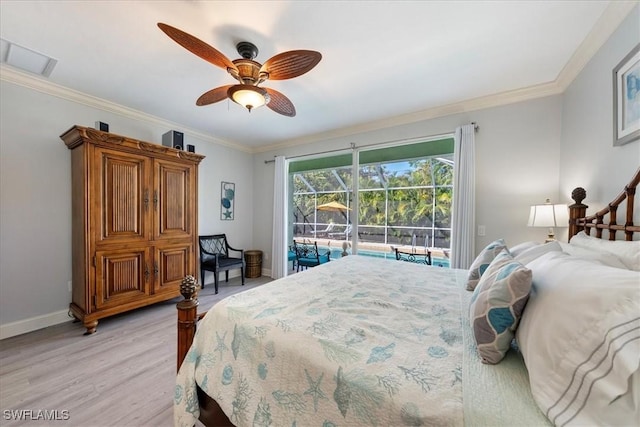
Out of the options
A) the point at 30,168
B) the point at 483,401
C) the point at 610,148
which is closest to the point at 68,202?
the point at 30,168

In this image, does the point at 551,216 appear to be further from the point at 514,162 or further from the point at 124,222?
the point at 124,222

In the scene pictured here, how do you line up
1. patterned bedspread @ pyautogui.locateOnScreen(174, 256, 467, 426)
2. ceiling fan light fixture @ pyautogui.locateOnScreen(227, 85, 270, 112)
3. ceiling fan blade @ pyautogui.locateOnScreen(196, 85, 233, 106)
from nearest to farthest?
patterned bedspread @ pyautogui.locateOnScreen(174, 256, 467, 426), ceiling fan light fixture @ pyautogui.locateOnScreen(227, 85, 270, 112), ceiling fan blade @ pyautogui.locateOnScreen(196, 85, 233, 106)

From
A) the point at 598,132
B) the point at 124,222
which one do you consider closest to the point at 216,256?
the point at 124,222

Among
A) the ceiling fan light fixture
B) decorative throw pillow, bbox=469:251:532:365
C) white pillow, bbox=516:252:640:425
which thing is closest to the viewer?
white pillow, bbox=516:252:640:425

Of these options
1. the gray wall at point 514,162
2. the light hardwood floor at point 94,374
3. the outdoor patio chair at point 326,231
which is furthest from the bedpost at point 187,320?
the outdoor patio chair at point 326,231

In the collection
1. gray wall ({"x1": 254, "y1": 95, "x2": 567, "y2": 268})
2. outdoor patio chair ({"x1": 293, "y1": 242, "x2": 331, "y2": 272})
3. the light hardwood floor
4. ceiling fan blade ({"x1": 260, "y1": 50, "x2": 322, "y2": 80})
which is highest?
ceiling fan blade ({"x1": 260, "y1": 50, "x2": 322, "y2": 80})

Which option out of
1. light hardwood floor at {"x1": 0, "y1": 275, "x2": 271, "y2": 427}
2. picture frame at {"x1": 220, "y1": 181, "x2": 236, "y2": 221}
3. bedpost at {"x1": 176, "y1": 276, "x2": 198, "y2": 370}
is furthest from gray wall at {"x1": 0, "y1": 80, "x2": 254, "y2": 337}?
bedpost at {"x1": 176, "y1": 276, "x2": 198, "y2": 370}

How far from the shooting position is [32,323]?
2.59 m

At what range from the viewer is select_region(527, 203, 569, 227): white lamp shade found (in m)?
2.18

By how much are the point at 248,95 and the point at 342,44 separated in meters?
0.87

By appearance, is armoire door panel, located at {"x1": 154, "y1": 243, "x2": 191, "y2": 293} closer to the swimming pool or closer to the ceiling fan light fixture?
the ceiling fan light fixture

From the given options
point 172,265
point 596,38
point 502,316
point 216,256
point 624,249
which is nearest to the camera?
point 502,316

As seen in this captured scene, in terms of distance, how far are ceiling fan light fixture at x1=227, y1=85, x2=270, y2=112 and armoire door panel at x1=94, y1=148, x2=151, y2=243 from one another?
5.84 ft

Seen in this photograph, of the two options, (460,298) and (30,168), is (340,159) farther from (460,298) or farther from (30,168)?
(30,168)
